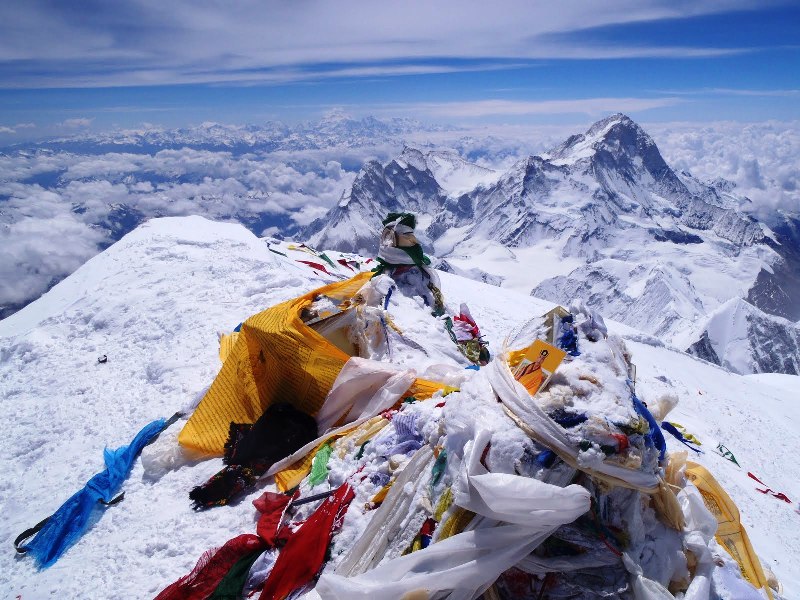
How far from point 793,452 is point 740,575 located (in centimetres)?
1037

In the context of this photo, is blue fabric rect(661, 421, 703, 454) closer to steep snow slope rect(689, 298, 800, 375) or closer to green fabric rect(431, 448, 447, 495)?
green fabric rect(431, 448, 447, 495)

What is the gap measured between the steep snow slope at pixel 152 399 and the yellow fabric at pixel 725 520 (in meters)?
0.77

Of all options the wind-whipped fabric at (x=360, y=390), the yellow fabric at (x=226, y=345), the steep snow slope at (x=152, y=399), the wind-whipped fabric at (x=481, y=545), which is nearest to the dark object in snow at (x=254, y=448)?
the steep snow slope at (x=152, y=399)

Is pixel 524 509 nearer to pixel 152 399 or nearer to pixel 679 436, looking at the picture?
pixel 152 399

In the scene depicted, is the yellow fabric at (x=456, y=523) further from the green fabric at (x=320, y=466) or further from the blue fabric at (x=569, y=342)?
the blue fabric at (x=569, y=342)

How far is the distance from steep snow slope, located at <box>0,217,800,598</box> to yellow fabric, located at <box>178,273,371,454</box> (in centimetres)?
51

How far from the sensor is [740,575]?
3.57 metres

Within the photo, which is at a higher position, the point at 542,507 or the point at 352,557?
the point at 542,507

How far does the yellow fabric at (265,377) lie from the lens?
5.50 m

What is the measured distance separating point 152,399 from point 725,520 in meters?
7.27

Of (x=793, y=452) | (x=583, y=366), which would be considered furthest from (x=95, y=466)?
(x=793, y=452)

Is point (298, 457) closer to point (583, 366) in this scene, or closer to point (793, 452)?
point (583, 366)

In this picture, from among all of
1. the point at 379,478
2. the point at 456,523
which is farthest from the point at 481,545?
the point at 379,478

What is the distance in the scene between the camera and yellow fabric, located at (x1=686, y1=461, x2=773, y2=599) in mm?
3928
